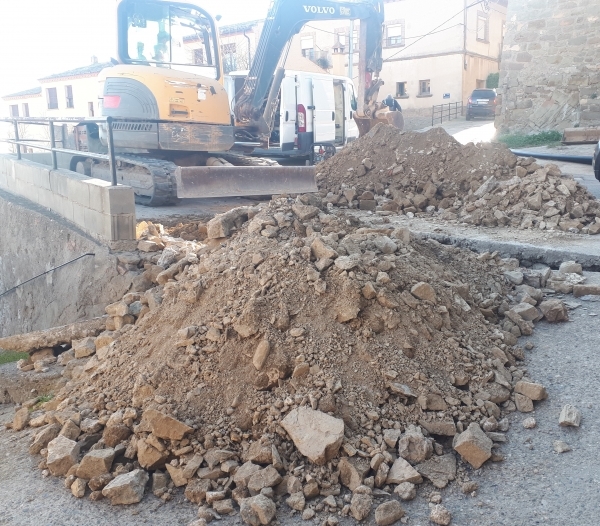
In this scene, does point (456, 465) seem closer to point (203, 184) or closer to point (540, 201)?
point (540, 201)

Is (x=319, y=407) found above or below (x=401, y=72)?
below

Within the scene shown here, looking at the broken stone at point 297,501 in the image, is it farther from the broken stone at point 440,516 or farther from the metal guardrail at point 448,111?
the metal guardrail at point 448,111

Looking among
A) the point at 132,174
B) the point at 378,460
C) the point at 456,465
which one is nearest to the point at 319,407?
the point at 378,460

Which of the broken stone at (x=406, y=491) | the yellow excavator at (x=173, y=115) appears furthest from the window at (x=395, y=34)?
the broken stone at (x=406, y=491)

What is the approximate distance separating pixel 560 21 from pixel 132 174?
12.7 meters

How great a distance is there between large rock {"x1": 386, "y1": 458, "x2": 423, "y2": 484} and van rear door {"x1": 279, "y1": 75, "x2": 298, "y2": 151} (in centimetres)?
1207

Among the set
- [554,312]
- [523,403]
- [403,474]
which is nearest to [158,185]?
[554,312]

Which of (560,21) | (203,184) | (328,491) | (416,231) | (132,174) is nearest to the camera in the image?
(328,491)

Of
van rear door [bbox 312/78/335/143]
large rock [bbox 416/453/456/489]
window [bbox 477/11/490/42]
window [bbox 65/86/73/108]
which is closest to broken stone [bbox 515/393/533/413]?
large rock [bbox 416/453/456/489]

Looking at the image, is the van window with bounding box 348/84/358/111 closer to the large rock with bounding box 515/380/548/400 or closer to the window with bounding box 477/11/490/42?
the large rock with bounding box 515/380/548/400

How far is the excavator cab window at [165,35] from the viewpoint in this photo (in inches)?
373

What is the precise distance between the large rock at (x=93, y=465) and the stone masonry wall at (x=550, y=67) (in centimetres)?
1642

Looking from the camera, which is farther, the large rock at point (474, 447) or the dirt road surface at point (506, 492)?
the large rock at point (474, 447)

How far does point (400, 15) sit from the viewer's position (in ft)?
115
